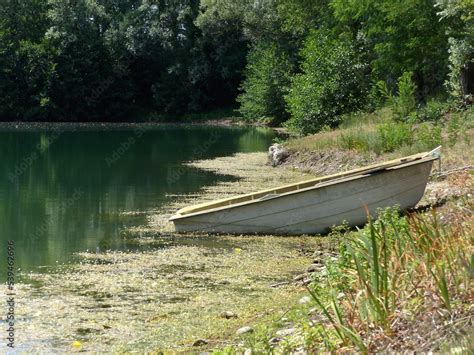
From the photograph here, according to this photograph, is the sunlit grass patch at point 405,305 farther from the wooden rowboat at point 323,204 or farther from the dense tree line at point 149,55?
the dense tree line at point 149,55

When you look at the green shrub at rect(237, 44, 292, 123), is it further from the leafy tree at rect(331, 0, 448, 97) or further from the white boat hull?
the white boat hull

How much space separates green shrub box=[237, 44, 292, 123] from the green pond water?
8209 mm

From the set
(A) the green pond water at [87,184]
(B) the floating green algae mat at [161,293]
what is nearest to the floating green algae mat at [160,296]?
(B) the floating green algae mat at [161,293]

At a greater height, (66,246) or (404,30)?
(404,30)

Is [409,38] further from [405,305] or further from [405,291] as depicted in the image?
[405,305]

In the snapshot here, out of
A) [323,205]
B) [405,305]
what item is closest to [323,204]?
[323,205]

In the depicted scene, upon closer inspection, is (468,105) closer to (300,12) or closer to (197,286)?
(197,286)

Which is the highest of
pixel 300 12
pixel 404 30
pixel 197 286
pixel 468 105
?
pixel 300 12

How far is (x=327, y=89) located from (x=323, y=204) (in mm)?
18503

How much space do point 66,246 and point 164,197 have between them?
6107 millimetres

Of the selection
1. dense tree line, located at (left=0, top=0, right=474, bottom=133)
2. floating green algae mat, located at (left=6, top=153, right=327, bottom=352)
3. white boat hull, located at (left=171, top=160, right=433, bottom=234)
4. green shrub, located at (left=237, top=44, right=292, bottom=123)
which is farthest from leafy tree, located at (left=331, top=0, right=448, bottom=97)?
floating green algae mat, located at (left=6, top=153, right=327, bottom=352)

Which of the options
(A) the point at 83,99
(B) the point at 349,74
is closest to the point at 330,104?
(B) the point at 349,74

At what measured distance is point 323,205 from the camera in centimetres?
1331

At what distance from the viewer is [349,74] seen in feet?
105
